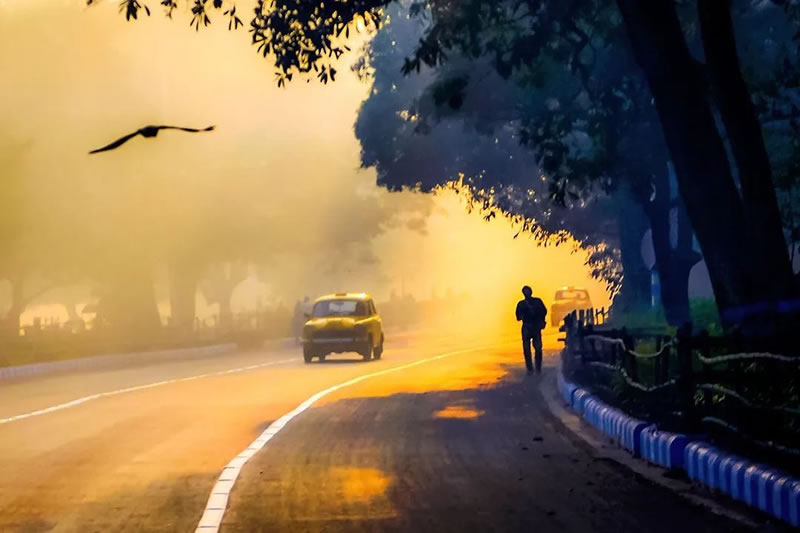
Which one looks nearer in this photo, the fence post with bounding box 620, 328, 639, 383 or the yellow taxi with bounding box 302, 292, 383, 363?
the fence post with bounding box 620, 328, 639, 383

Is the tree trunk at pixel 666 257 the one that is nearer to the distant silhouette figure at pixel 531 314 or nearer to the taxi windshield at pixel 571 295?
the distant silhouette figure at pixel 531 314

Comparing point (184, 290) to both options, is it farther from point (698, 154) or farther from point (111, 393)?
point (698, 154)

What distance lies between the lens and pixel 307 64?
65.6 ft

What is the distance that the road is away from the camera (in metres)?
10.6

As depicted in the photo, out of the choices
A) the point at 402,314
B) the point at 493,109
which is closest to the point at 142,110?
the point at 493,109

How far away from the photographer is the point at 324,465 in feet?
46.7

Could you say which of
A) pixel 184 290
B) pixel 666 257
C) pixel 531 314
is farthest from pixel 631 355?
pixel 184 290

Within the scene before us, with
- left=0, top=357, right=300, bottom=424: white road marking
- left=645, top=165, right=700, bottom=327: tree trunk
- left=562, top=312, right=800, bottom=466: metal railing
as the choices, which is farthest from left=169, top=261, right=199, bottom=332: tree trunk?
left=562, top=312, right=800, bottom=466: metal railing

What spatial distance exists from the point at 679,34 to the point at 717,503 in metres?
6.33

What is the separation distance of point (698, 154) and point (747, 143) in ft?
1.92

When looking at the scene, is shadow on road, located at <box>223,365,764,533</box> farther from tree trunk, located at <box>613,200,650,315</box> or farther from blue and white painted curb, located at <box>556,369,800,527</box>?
tree trunk, located at <box>613,200,650,315</box>

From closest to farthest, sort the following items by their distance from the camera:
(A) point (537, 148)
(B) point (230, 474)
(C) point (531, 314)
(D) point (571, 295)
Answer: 1. (B) point (230, 474)
2. (C) point (531, 314)
3. (A) point (537, 148)
4. (D) point (571, 295)

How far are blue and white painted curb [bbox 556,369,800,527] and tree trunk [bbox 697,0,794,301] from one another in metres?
2.16

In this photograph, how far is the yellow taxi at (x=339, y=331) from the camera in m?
39.5
